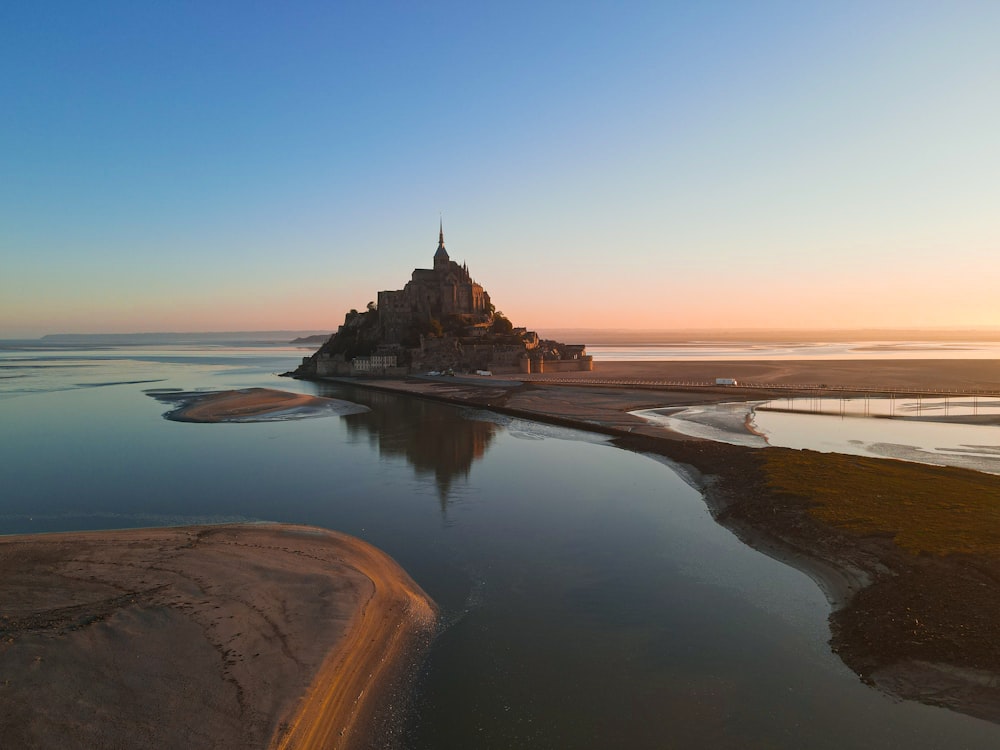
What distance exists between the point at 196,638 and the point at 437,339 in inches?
3146

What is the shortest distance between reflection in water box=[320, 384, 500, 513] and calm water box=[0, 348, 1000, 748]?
10.9 inches

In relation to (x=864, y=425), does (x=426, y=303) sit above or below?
above

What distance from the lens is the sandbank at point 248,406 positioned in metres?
46.9

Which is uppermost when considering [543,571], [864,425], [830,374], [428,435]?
[830,374]

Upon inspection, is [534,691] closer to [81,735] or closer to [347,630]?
[347,630]

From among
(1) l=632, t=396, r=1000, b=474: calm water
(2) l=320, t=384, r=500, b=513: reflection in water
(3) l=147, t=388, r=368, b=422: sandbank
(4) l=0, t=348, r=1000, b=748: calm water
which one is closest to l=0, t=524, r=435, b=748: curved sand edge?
(4) l=0, t=348, r=1000, b=748: calm water

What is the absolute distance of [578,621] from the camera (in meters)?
13.6

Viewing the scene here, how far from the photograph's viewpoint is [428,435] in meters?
40.1

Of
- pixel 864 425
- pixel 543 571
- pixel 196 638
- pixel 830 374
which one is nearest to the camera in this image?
pixel 196 638

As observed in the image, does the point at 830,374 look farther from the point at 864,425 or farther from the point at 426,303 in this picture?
the point at 426,303

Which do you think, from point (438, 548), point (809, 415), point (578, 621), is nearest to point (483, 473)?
point (438, 548)

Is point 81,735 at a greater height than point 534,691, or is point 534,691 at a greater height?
point 81,735

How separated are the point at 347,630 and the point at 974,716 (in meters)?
10.7

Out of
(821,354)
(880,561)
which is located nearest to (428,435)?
(880,561)
